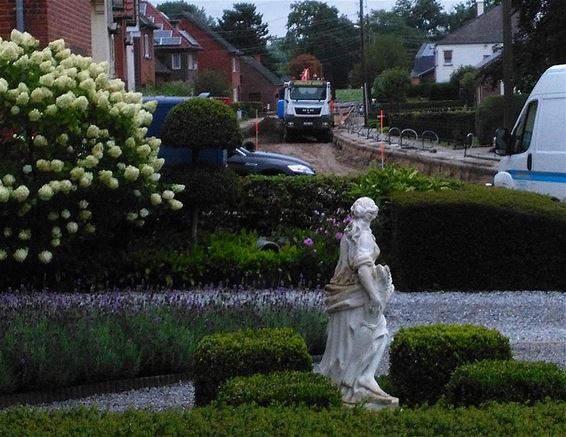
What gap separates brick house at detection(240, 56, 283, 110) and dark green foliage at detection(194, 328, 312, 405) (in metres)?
98.9

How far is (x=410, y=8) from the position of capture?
159 m

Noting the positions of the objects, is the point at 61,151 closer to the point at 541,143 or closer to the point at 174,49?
the point at 541,143

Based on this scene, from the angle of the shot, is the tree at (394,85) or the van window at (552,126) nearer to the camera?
the van window at (552,126)

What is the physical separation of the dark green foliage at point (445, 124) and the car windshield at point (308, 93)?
436 cm

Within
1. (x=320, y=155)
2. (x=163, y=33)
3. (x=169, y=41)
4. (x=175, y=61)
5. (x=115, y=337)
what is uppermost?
(x=163, y=33)

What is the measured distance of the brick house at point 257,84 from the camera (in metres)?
108

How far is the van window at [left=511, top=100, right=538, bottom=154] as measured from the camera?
1772cm

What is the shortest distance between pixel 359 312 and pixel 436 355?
0.89m

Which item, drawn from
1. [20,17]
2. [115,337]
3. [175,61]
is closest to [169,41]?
[175,61]

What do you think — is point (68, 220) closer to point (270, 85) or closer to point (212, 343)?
point (212, 343)

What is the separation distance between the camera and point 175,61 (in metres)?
89.9

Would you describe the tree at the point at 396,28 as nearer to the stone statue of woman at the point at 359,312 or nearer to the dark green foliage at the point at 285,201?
the dark green foliage at the point at 285,201

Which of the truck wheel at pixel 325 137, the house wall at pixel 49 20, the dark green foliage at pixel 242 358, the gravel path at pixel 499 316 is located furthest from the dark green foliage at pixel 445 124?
the dark green foliage at pixel 242 358

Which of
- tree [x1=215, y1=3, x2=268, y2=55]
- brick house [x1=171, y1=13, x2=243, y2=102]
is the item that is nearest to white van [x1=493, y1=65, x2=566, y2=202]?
brick house [x1=171, y1=13, x2=243, y2=102]
